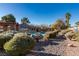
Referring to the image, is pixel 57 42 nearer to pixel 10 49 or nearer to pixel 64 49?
pixel 64 49

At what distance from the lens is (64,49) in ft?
20.8

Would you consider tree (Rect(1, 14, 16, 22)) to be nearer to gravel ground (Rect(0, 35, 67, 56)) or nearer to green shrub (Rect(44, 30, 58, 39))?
gravel ground (Rect(0, 35, 67, 56))

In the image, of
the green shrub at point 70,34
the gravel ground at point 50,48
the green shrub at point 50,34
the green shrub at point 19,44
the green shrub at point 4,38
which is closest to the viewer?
the green shrub at point 19,44

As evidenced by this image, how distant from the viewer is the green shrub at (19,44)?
5844 mm

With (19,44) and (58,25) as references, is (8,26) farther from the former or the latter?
A: (58,25)

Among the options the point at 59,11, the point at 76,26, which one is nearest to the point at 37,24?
the point at 59,11

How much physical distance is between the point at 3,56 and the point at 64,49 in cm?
172

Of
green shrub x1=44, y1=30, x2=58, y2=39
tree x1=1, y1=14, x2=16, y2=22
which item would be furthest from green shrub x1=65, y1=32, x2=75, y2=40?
tree x1=1, y1=14, x2=16, y2=22

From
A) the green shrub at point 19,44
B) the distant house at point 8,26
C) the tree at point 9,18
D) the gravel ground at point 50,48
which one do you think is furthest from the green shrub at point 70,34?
the tree at point 9,18

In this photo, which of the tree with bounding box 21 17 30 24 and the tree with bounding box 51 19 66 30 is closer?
the tree with bounding box 21 17 30 24

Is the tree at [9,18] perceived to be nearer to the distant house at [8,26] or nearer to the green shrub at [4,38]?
the distant house at [8,26]

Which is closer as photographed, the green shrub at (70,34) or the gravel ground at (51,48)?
the gravel ground at (51,48)

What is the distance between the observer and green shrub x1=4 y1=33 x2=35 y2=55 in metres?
5.84

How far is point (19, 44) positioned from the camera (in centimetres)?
584
